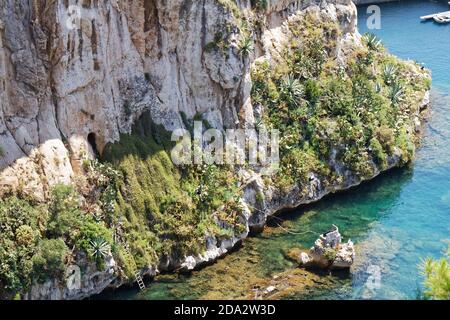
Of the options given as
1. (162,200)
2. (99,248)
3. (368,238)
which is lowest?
(368,238)

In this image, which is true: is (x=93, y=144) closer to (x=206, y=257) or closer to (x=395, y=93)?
(x=206, y=257)

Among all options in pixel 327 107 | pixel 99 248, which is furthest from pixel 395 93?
pixel 99 248

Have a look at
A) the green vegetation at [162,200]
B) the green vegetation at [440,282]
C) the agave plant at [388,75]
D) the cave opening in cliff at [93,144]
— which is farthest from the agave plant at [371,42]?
the green vegetation at [440,282]

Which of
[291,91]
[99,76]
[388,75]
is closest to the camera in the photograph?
[99,76]

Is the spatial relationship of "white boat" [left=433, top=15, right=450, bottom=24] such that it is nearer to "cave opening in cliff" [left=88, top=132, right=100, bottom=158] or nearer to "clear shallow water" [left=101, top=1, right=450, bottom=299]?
"clear shallow water" [left=101, top=1, right=450, bottom=299]

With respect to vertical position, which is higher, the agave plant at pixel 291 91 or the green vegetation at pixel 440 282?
the agave plant at pixel 291 91

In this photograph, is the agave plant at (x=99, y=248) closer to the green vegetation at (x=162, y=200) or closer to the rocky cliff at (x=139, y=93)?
the rocky cliff at (x=139, y=93)
